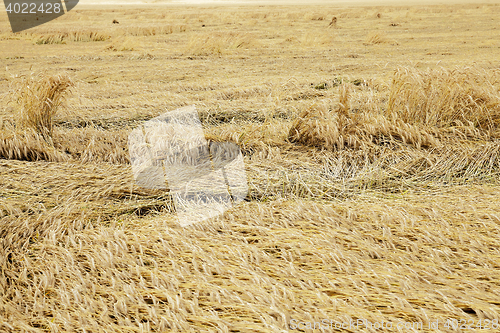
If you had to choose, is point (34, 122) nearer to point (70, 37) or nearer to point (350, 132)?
point (350, 132)

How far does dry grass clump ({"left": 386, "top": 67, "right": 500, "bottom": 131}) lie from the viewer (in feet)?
12.5

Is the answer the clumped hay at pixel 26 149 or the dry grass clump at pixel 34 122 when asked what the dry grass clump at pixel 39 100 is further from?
the clumped hay at pixel 26 149

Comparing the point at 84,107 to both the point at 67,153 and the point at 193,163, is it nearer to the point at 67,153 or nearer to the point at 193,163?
the point at 67,153

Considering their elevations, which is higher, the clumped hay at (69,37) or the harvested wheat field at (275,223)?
the clumped hay at (69,37)

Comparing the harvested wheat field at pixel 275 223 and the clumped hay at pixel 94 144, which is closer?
the harvested wheat field at pixel 275 223

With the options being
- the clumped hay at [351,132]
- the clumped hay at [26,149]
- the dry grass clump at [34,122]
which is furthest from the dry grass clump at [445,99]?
the dry grass clump at [34,122]

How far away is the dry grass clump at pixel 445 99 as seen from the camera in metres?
3.81

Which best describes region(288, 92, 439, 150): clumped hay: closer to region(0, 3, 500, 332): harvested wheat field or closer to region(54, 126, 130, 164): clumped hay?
region(0, 3, 500, 332): harvested wheat field

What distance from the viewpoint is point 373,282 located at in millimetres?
1845

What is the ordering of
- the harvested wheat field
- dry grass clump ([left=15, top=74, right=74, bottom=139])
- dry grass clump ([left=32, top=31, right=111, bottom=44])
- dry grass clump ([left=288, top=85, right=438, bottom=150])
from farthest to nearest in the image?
dry grass clump ([left=32, top=31, right=111, bottom=44])
dry grass clump ([left=15, top=74, right=74, bottom=139])
dry grass clump ([left=288, top=85, right=438, bottom=150])
the harvested wheat field

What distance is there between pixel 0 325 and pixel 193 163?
184 centimetres

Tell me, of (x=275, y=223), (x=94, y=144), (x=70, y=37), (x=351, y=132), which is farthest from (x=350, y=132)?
(x=70, y=37)

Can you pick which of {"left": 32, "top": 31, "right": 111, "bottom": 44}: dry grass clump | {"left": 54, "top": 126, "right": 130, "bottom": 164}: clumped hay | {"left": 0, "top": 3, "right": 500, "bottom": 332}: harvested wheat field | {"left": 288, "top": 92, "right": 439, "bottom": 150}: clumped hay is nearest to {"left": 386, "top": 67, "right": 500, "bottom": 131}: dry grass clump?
{"left": 0, "top": 3, "right": 500, "bottom": 332}: harvested wheat field

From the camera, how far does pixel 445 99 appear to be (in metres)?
3.85
